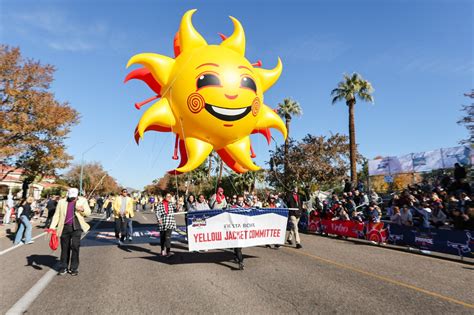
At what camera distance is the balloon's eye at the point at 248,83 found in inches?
355

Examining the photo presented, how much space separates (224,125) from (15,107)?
17.6 metres

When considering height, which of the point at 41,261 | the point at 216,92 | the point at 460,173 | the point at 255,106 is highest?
the point at 216,92

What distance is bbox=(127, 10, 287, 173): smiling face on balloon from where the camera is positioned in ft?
28.9

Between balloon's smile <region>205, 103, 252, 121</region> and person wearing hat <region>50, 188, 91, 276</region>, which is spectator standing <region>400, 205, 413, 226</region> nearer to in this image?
balloon's smile <region>205, 103, 252, 121</region>

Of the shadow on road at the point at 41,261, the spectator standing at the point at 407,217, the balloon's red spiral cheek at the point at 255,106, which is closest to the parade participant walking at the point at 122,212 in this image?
the shadow on road at the point at 41,261

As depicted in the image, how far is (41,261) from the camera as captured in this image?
811 centimetres

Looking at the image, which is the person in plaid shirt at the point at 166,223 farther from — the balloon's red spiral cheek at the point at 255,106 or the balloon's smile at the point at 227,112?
the balloon's red spiral cheek at the point at 255,106

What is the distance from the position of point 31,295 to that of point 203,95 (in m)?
5.83

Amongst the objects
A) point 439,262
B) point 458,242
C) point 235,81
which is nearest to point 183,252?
point 235,81

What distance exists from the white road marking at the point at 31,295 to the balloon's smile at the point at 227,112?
17.6ft

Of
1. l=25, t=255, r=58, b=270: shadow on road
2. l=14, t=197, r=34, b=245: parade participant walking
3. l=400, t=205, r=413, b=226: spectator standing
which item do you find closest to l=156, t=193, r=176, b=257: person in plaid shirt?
l=25, t=255, r=58, b=270: shadow on road

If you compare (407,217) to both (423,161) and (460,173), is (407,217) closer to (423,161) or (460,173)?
(460,173)

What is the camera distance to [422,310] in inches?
179

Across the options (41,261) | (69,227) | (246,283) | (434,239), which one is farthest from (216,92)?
(434,239)
